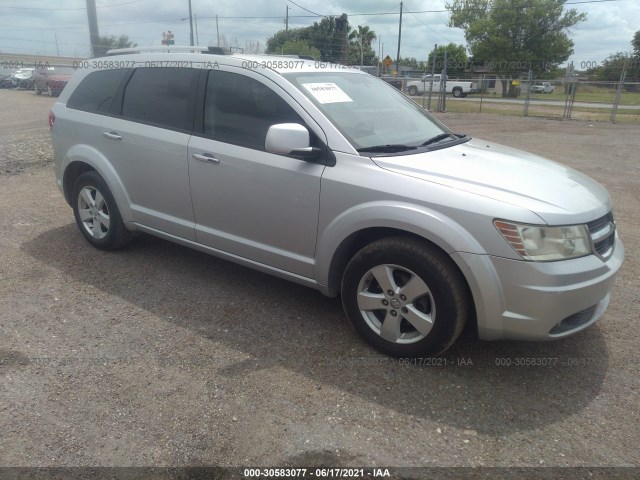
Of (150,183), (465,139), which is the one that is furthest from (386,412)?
(150,183)

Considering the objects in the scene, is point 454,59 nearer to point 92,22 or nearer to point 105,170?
point 92,22

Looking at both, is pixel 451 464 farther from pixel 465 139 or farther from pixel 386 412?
pixel 465 139

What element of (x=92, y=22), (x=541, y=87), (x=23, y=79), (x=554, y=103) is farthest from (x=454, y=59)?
(x=92, y=22)

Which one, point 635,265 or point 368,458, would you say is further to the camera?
point 635,265

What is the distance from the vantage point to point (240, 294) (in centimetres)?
414

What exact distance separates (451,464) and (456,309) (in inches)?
32.9

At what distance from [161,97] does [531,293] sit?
3.23 m

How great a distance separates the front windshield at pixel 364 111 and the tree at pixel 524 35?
1958 inches

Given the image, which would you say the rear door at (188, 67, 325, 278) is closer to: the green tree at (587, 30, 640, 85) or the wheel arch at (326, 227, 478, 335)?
the wheel arch at (326, 227, 478, 335)

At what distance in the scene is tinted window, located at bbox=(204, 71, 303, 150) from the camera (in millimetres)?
3598

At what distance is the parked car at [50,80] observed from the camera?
1021 inches

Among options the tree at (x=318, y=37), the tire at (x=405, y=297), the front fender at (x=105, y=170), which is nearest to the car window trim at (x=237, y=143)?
the tire at (x=405, y=297)

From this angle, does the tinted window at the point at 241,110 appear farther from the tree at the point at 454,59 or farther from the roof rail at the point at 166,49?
the tree at the point at 454,59

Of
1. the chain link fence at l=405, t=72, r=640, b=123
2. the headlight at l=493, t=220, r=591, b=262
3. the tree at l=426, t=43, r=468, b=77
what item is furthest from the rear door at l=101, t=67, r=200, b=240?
the tree at l=426, t=43, r=468, b=77
